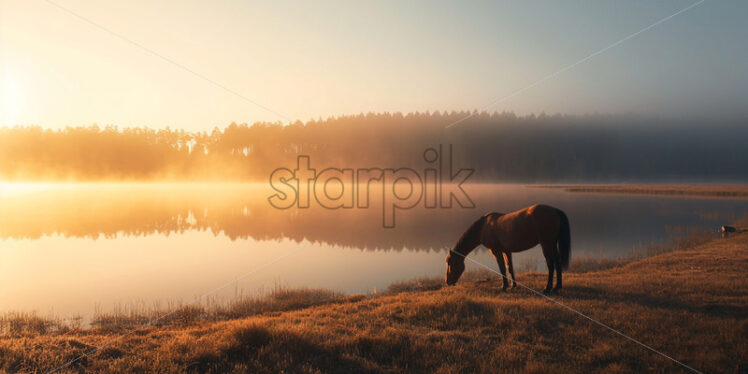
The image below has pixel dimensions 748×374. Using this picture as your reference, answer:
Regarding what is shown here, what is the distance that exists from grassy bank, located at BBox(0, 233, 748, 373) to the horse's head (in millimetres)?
2741

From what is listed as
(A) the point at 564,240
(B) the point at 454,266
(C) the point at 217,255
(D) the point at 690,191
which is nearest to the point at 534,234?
(A) the point at 564,240

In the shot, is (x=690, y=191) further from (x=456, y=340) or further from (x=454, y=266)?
(x=456, y=340)

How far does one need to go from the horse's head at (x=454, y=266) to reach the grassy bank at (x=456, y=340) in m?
2.74

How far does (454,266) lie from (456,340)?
6051 mm

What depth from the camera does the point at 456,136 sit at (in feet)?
503

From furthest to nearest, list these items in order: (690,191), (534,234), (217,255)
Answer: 1. (690,191)
2. (217,255)
3. (534,234)

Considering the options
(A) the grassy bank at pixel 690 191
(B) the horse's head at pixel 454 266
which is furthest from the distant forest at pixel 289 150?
(B) the horse's head at pixel 454 266

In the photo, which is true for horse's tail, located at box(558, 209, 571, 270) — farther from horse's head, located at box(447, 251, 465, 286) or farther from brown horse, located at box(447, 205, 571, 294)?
horse's head, located at box(447, 251, 465, 286)

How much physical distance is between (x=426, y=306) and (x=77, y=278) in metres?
18.1

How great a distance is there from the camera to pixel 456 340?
622 cm

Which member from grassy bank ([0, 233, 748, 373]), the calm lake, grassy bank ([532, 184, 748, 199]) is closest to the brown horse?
grassy bank ([0, 233, 748, 373])

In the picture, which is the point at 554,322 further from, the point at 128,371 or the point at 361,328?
the point at 128,371

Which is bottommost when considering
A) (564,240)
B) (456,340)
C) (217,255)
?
(217,255)

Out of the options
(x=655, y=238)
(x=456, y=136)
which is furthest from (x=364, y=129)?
(x=655, y=238)
